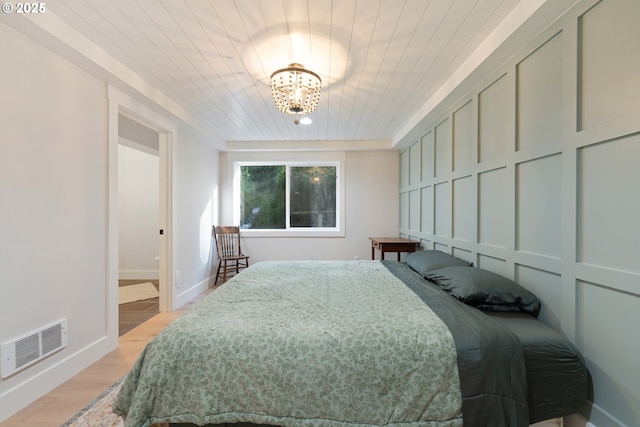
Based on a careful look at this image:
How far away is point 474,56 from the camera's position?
1913mm

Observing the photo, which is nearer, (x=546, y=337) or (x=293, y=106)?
(x=546, y=337)

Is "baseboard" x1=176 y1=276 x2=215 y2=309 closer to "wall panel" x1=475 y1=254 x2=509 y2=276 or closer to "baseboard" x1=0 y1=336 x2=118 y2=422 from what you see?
"baseboard" x1=0 y1=336 x2=118 y2=422

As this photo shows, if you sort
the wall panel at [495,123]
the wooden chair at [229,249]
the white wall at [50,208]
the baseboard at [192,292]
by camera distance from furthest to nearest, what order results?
the wooden chair at [229,249] → the baseboard at [192,292] → the wall panel at [495,123] → the white wall at [50,208]

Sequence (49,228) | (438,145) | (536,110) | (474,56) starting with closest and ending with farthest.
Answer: (536,110)
(49,228)
(474,56)
(438,145)

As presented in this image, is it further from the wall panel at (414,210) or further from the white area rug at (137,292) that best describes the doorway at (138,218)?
the wall panel at (414,210)

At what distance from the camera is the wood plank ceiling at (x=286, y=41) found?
1504 mm

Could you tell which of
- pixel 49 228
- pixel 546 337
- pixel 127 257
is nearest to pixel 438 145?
pixel 546 337

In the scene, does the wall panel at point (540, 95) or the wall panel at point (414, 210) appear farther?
the wall panel at point (414, 210)

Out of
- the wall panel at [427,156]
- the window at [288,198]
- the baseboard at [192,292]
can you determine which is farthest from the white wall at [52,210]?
the wall panel at [427,156]

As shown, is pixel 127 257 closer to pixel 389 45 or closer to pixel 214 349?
pixel 214 349

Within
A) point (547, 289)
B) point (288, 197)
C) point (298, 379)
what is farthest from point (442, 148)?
point (288, 197)

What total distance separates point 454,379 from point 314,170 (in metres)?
3.95

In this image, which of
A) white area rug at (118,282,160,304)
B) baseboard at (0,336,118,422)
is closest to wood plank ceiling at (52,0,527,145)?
baseboard at (0,336,118,422)

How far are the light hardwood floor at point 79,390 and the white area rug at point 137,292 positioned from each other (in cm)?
127
